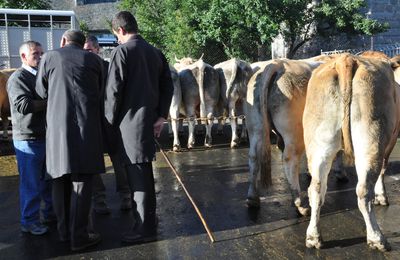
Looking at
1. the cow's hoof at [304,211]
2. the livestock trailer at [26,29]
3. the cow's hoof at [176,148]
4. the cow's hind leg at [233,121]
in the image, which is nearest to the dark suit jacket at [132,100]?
the cow's hoof at [304,211]

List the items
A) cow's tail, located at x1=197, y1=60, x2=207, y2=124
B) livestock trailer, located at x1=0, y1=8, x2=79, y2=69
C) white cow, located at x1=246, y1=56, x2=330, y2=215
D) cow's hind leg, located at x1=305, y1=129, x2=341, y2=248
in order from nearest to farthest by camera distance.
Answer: cow's hind leg, located at x1=305, y1=129, x2=341, y2=248 → white cow, located at x1=246, y1=56, x2=330, y2=215 → cow's tail, located at x1=197, y1=60, x2=207, y2=124 → livestock trailer, located at x1=0, y1=8, x2=79, y2=69

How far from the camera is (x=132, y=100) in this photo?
4188 millimetres

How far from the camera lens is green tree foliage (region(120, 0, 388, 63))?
579 inches

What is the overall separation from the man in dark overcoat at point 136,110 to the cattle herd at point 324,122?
1.30 metres

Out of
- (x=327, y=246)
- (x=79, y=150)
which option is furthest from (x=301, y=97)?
(x=79, y=150)

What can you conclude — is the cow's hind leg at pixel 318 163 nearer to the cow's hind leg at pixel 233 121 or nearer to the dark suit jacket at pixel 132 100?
the dark suit jacket at pixel 132 100

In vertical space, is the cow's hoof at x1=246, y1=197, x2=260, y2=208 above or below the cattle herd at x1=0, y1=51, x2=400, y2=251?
below

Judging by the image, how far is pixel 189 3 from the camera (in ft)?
53.0

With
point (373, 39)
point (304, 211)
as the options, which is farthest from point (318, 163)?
point (373, 39)

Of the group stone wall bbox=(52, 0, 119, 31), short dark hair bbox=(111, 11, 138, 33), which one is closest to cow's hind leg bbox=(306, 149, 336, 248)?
short dark hair bbox=(111, 11, 138, 33)

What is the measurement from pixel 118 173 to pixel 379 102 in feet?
10.4

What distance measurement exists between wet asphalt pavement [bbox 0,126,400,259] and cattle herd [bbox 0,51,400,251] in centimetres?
22

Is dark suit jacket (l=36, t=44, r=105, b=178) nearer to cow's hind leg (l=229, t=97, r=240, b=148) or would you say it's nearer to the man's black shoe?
the man's black shoe

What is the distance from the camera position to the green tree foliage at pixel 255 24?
48.2 ft
